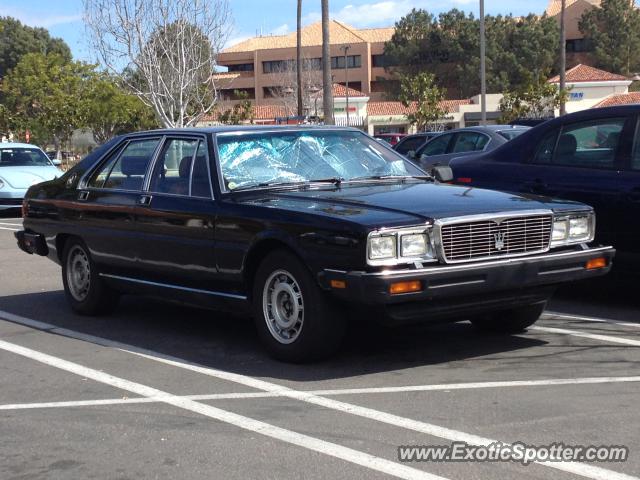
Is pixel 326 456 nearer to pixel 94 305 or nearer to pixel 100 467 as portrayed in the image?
pixel 100 467

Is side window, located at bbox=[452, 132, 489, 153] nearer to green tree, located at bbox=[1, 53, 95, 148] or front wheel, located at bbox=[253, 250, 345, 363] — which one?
front wheel, located at bbox=[253, 250, 345, 363]

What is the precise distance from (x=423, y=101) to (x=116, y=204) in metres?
56.2

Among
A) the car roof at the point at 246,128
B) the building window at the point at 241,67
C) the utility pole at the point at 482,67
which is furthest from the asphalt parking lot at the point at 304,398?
the building window at the point at 241,67

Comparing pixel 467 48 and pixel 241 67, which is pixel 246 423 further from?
pixel 241 67

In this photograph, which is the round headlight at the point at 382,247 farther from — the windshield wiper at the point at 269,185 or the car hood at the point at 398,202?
the windshield wiper at the point at 269,185

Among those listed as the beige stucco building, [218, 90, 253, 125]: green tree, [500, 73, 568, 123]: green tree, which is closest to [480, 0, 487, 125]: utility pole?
[500, 73, 568, 123]: green tree

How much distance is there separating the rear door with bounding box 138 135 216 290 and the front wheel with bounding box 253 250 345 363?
56 centimetres

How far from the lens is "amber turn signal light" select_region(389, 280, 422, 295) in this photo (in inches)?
222

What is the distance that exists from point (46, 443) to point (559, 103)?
139 feet

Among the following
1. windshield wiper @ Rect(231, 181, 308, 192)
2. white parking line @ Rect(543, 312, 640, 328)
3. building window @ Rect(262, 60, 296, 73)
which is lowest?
white parking line @ Rect(543, 312, 640, 328)

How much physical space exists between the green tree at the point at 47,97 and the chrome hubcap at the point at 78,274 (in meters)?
46.7

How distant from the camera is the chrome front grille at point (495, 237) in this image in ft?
19.4

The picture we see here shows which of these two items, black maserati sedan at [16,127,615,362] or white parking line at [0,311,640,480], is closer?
white parking line at [0,311,640,480]

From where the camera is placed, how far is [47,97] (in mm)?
57969
